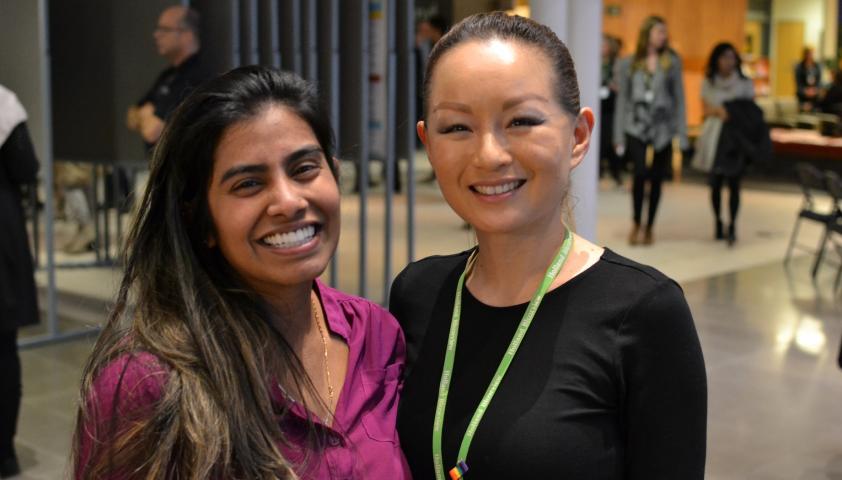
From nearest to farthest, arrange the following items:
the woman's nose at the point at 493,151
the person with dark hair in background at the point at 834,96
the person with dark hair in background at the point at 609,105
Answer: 1. the woman's nose at the point at 493,151
2. the person with dark hair in background at the point at 609,105
3. the person with dark hair in background at the point at 834,96

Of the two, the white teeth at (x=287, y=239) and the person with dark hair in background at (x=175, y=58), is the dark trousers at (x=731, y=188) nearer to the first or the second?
the person with dark hair in background at (x=175, y=58)

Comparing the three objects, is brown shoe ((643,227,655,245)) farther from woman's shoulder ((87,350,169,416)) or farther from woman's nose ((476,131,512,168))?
woman's shoulder ((87,350,169,416))

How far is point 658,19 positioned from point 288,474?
8.22m

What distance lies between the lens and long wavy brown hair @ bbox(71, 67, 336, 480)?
159cm

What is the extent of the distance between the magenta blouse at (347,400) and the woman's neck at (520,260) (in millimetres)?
274

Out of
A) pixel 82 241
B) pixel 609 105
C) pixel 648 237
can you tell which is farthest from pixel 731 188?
pixel 82 241

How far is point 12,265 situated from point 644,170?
20.2ft

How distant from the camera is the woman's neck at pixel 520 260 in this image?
1.81m

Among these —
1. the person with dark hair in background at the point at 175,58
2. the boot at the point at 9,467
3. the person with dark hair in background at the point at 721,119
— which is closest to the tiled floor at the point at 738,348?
A: the boot at the point at 9,467

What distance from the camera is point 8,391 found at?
443cm

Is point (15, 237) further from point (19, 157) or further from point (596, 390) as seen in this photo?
point (596, 390)

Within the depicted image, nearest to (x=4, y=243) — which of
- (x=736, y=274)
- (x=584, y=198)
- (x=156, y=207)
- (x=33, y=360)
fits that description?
(x=33, y=360)

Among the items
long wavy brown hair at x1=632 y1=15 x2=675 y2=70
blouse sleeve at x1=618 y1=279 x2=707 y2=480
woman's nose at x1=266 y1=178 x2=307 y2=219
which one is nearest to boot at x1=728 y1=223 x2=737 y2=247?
long wavy brown hair at x1=632 y1=15 x2=675 y2=70

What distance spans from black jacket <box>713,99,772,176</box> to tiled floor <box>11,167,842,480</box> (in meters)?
0.77
